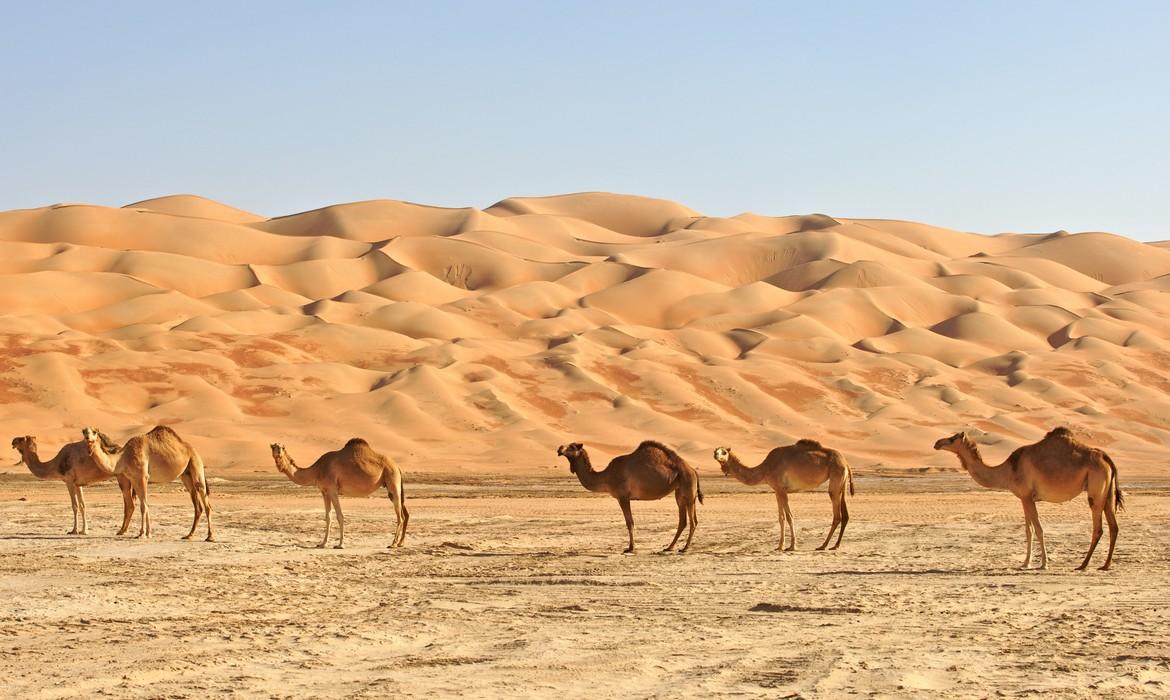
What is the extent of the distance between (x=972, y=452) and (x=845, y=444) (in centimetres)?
4002

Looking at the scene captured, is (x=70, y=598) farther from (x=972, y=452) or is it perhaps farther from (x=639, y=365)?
(x=639, y=365)

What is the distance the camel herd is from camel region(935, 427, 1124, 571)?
12 mm

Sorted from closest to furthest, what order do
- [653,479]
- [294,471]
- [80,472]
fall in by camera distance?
1. [653,479]
2. [294,471]
3. [80,472]

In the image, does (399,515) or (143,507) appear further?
(143,507)

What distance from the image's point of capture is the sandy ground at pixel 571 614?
31.5 ft

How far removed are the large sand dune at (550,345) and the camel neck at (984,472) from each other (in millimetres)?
29792

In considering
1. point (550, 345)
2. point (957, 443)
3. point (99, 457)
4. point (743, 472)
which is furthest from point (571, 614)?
point (550, 345)

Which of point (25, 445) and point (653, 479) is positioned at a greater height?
point (25, 445)

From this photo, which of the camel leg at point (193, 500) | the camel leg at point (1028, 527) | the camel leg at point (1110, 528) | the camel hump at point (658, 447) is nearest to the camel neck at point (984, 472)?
the camel leg at point (1028, 527)

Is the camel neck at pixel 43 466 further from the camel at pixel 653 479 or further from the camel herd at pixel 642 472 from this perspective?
the camel at pixel 653 479

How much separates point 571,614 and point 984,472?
7.61 m

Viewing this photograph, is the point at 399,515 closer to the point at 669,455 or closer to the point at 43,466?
the point at 669,455

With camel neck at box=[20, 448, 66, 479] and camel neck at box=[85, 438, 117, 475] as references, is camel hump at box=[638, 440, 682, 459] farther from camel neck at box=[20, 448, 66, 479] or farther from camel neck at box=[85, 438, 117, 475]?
camel neck at box=[20, 448, 66, 479]

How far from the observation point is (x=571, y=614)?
12.7 m
